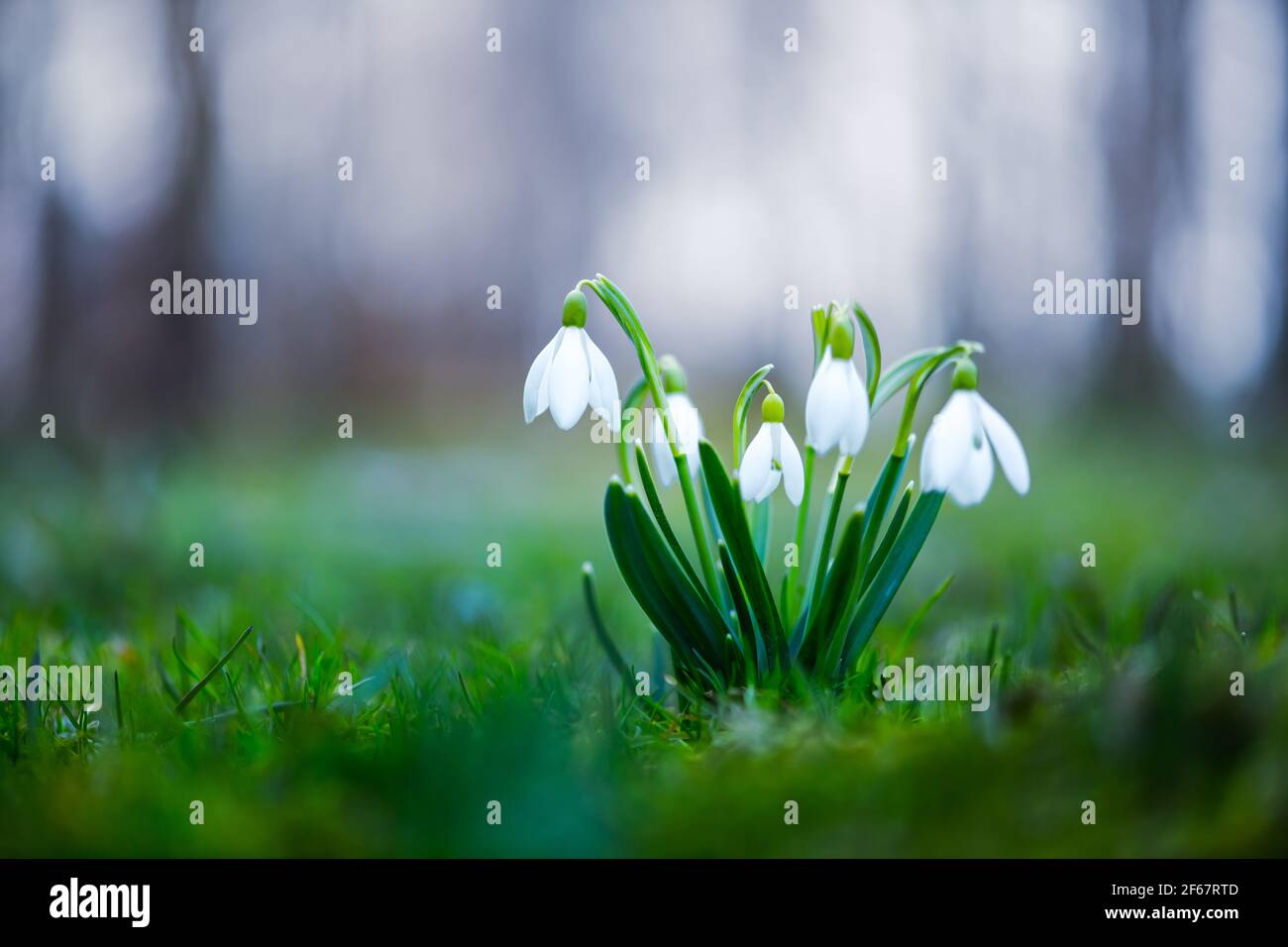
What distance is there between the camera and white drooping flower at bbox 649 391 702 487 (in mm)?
1412

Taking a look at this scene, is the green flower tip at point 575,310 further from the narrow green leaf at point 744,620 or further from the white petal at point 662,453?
the narrow green leaf at point 744,620

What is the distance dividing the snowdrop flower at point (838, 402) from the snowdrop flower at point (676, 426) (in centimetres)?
20

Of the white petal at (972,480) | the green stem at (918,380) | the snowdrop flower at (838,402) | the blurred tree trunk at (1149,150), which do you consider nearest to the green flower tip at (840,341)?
the snowdrop flower at (838,402)

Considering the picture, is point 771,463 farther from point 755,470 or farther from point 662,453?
point 662,453

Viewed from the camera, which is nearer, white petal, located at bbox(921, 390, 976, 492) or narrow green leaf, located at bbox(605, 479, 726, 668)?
white petal, located at bbox(921, 390, 976, 492)

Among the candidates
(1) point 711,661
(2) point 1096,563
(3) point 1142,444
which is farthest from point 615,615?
(3) point 1142,444

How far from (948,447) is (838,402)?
152mm

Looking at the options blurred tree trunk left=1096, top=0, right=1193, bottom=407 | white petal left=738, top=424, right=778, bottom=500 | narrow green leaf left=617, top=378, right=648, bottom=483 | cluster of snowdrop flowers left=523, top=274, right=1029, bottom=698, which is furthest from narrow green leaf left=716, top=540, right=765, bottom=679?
blurred tree trunk left=1096, top=0, right=1193, bottom=407

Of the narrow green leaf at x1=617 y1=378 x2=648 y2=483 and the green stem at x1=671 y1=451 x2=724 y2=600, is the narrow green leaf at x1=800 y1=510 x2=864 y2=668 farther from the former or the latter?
the narrow green leaf at x1=617 y1=378 x2=648 y2=483

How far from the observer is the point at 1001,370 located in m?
8.09

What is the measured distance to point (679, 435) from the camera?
1411 millimetres

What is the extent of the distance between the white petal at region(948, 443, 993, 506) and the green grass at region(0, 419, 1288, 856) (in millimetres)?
275

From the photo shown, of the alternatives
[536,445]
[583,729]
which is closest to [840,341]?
[583,729]
